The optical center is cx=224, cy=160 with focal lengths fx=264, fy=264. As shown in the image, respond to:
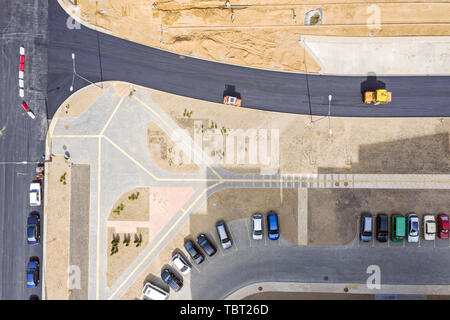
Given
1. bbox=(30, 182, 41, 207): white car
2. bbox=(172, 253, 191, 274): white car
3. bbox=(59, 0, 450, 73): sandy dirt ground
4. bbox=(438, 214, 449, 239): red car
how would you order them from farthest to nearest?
bbox=(30, 182, 41, 207): white car, bbox=(59, 0, 450, 73): sandy dirt ground, bbox=(172, 253, 191, 274): white car, bbox=(438, 214, 449, 239): red car

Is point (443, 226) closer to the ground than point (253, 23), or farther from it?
closer to the ground

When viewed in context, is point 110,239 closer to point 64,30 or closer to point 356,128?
point 64,30

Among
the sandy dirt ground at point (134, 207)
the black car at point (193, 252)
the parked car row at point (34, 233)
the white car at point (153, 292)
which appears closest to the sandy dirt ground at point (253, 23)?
the sandy dirt ground at point (134, 207)

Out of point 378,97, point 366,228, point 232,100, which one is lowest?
point 366,228

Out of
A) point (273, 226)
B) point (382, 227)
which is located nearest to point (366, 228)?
point (382, 227)

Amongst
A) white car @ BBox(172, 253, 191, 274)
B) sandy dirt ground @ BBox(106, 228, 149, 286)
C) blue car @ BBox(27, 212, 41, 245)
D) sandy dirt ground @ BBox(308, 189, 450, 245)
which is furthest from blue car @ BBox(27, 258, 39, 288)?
sandy dirt ground @ BBox(308, 189, 450, 245)

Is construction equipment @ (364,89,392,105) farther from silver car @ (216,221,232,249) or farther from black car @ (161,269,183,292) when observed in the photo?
black car @ (161,269,183,292)

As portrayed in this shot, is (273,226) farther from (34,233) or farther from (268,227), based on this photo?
(34,233)
